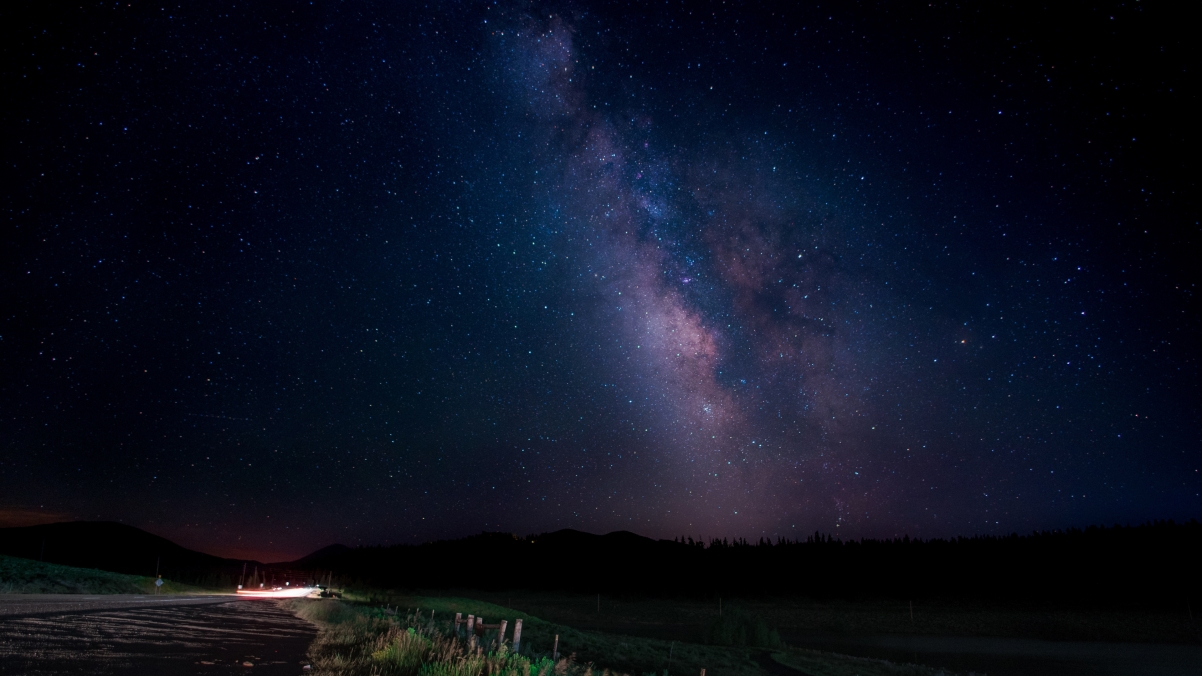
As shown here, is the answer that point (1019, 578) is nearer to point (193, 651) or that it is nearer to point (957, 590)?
point (957, 590)

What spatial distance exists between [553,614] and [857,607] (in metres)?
34.6

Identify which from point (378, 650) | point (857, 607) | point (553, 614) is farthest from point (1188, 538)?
point (378, 650)

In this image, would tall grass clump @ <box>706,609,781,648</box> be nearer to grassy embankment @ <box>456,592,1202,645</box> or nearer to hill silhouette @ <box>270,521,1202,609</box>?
grassy embankment @ <box>456,592,1202,645</box>

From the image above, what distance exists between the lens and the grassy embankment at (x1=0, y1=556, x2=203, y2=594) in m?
39.8

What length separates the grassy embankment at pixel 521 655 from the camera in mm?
11344

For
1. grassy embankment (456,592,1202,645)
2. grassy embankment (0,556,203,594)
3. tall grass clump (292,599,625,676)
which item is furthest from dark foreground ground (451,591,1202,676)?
tall grass clump (292,599,625,676)

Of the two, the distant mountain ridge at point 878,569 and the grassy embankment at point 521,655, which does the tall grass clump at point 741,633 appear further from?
the distant mountain ridge at point 878,569

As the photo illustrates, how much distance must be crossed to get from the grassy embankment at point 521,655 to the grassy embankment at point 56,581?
20.1 metres

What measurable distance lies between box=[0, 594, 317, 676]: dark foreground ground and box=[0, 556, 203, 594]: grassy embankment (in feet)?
81.1

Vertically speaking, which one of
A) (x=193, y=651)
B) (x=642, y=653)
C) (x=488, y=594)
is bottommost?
(x=488, y=594)

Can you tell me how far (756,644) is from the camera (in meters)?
42.8

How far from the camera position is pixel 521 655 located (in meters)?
15.0

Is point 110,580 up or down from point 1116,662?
up

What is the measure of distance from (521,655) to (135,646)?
26.1 ft
